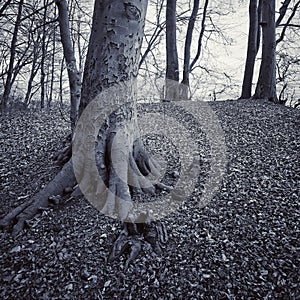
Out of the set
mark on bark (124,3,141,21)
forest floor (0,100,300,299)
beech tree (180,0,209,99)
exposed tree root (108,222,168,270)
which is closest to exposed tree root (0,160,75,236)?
forest floor (0,100,300,299)

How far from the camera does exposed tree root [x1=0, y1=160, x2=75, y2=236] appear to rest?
3.03 metres

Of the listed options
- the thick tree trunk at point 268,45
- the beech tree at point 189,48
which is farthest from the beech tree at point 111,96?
the beech tree at point 189,48

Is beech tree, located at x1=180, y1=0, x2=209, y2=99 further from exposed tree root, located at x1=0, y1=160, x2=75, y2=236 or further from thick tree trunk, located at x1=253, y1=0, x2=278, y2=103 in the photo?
exposed tree root, located at x1=0, y1=160, x2=75, y2=236

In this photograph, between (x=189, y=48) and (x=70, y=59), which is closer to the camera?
(x=70, y=59)

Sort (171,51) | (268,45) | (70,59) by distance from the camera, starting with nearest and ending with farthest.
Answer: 1. (70,59)
2. (268,45)
3. (171,51)

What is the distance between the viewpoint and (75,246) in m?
2.68

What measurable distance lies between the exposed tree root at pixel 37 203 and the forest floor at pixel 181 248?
106 millimetres

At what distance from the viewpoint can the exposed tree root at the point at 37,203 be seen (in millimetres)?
3031

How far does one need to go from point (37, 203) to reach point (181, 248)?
1.62 metres

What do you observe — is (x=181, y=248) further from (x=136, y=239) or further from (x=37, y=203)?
(x=37, y=203)

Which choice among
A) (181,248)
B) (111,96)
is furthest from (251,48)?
(181,248)

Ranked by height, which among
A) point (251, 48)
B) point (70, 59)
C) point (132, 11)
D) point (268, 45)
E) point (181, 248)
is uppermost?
point (251, 48)

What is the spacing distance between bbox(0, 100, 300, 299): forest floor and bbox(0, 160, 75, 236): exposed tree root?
0.35 feet

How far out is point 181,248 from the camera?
2.68 metres
